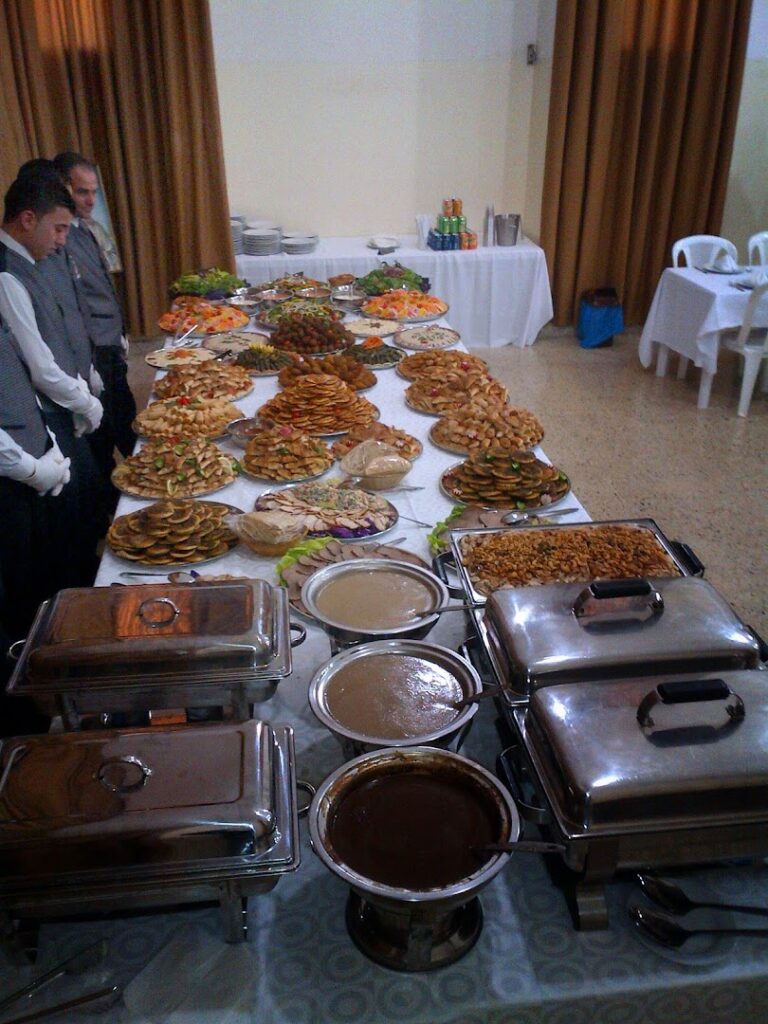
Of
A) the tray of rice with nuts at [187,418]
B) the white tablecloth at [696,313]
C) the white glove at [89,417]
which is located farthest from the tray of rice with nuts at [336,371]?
the white tablecloth at [696,313]

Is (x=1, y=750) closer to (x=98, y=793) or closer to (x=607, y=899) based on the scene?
(x=98, y=793)

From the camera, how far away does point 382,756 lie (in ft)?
3.20

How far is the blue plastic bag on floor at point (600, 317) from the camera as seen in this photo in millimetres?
5582

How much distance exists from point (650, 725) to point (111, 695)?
2.24 feet

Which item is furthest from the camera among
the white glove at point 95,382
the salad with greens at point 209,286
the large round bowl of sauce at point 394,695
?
the salad with greens at point 209,286

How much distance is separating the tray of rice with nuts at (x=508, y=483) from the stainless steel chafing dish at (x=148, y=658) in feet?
2.86

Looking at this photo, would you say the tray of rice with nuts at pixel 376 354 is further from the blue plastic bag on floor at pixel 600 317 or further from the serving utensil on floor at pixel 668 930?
the blue plastic bag on floor at pixel 600 317

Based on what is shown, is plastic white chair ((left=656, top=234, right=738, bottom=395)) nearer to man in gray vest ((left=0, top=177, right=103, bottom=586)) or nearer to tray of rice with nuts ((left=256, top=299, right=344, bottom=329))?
tray of rice with nuts ((left=256, top=299, right=344, bottom=329))

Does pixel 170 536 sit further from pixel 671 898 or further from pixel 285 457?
pixel 671 898

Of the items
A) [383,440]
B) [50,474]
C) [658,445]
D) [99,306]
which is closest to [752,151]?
[658,445]

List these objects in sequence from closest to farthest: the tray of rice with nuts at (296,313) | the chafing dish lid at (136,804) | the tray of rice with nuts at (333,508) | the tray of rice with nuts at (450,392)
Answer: the chafing dish lid at (136,804), the tray of rice with nuts at (333,508), the tray of rice with nuts at (450,392), the tray of rice with nuts at (296,313)

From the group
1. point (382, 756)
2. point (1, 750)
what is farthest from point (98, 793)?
point (382, 756)

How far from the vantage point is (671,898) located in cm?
93

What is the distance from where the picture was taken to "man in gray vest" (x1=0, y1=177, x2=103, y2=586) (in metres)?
2.27
